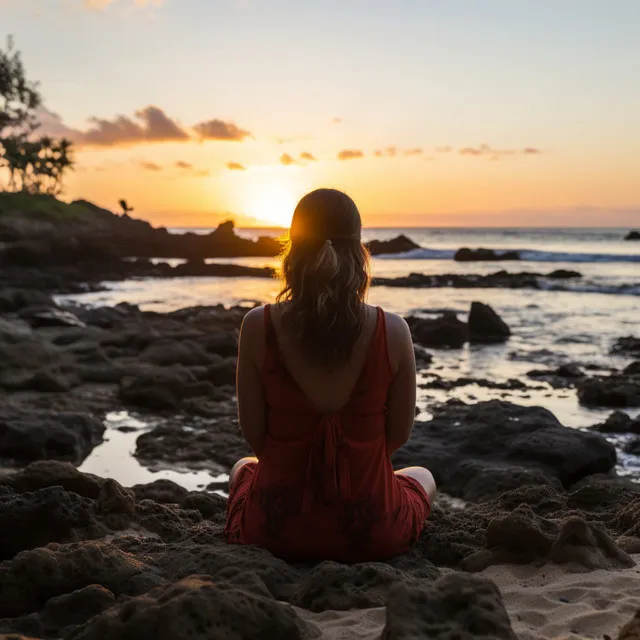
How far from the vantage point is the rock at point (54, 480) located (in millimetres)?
4160

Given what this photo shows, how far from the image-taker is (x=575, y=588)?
2.75m

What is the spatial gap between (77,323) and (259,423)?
11033 mm

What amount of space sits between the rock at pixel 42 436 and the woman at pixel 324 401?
3.39 m

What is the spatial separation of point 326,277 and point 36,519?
6.10 ft

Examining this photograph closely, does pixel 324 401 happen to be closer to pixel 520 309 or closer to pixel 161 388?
pixel 161 388

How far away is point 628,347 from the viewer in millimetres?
12414

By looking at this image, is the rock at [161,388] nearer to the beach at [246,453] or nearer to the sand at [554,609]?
the beach at [246,453]

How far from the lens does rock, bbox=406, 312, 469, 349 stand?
13141 millimetres

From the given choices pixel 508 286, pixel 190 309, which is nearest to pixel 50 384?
pixel 190 309

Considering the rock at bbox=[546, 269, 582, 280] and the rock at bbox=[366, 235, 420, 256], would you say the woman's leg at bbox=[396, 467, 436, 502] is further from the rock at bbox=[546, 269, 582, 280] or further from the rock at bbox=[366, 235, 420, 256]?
the rock at bbox=[366, 235, 420, 256]

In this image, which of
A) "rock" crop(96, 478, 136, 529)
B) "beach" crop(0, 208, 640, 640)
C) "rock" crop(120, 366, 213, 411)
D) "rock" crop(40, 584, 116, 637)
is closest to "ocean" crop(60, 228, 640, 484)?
"beach" crop(0, 208, 640, 640)

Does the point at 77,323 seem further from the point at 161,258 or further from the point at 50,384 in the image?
the point at 161,258

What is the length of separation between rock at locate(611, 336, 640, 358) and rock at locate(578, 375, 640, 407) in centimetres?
355

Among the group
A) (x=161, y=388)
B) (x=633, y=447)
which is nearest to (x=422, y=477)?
(x=633, y=447)
